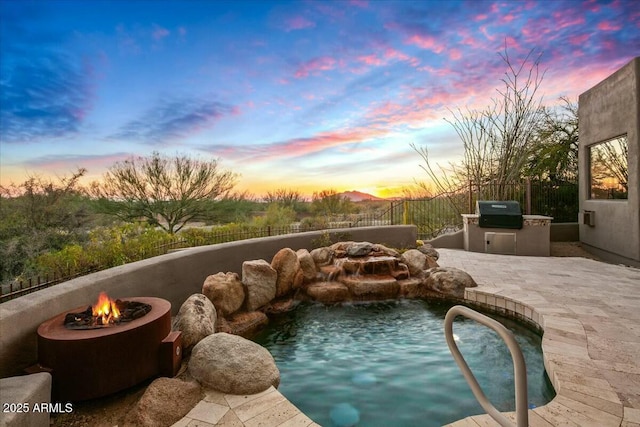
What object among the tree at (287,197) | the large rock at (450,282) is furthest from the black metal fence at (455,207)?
the tree at (287,197)

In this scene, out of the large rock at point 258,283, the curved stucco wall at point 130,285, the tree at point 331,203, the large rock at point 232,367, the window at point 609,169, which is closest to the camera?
the curved stucco wall at point 130,285

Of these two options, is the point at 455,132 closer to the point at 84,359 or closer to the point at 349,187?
the point at 349,187

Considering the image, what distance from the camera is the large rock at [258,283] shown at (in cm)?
509

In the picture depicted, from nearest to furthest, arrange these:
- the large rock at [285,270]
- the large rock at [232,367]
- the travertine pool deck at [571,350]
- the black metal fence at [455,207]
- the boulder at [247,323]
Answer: the travertine pool deck at [571,350]
the large rock at [232,367]
the boulder at [247,323]
the large rock at [285,270]
the black metal fence at [455,207]

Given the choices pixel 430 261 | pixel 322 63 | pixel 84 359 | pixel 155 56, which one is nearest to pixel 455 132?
pixel 322 63

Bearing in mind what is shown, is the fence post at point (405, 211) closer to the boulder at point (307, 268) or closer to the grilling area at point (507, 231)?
the grilling area at point (507, 231)

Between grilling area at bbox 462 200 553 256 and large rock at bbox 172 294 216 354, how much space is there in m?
8.08

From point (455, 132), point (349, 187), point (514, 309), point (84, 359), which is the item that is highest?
point (455, 132)

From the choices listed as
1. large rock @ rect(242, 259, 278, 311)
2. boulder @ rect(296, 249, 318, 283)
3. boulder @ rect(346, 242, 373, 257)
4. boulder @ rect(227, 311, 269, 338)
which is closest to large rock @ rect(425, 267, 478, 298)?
boulder @ rect(346, 242, 373, 257)

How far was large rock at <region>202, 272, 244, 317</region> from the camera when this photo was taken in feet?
15.1

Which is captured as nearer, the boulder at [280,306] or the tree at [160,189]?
the boulder at [280,306]

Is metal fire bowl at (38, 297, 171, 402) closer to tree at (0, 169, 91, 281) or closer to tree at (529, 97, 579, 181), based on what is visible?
tree at (0, 169, 91, 281)

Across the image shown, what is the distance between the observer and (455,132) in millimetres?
12109

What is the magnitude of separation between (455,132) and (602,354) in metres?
10.4
